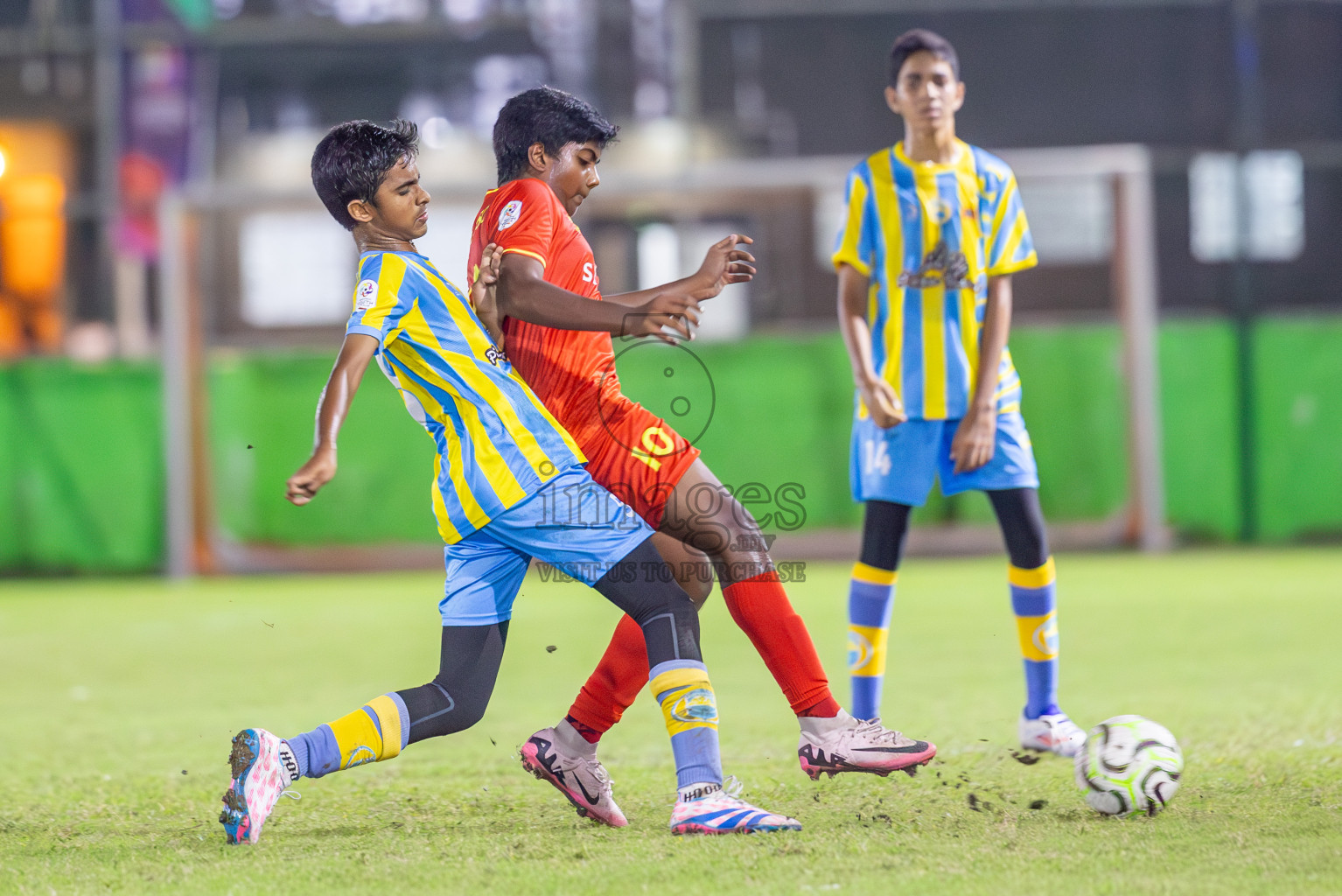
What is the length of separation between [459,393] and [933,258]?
1.50 meters

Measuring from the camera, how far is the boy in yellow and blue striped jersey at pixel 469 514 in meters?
2.97

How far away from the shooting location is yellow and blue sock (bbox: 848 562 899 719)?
3.88m

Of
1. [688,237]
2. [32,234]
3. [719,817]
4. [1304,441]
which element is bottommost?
[719,817]

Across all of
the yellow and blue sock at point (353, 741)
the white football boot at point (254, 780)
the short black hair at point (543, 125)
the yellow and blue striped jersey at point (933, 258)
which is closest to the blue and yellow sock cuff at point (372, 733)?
the yellow and blue sock at point (353, 741)

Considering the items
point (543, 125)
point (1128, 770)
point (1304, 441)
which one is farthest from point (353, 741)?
point (1304, 441)

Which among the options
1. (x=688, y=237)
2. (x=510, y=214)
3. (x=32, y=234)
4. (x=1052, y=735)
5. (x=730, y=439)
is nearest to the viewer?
(x=510, y=214)

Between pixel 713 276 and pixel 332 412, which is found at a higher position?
pixel 713 276

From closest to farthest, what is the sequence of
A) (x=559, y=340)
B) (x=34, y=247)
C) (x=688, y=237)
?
1. (x=559, y=340)
2. (x=688, y=237)
3. (x=34, y=247)

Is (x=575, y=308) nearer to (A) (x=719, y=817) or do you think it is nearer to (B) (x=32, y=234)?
(A) (x=719, y=817)

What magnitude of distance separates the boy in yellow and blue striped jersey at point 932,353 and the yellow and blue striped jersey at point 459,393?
113 centimetres

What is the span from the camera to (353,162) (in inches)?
122

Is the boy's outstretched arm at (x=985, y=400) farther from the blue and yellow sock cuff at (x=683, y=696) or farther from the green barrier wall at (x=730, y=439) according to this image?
the green barrier wall at (x=730, y=439)

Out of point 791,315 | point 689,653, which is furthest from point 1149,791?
point 791,315

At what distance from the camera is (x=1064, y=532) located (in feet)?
31.8
